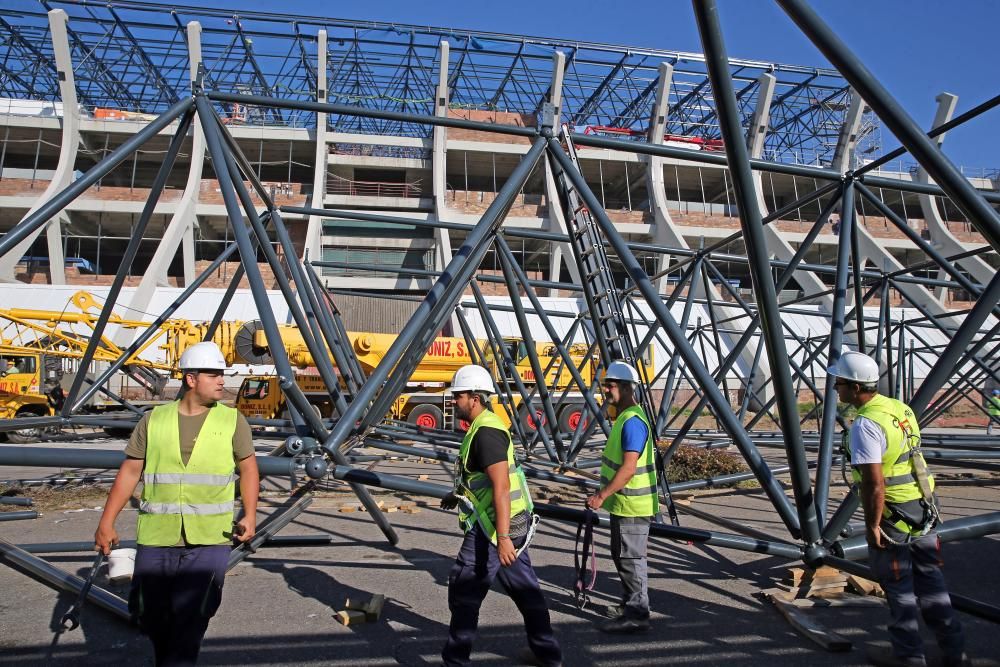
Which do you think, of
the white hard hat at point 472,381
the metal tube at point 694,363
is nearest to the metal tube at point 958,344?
the metal tube at point 694,363

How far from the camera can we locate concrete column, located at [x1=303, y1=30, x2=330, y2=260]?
3028 centimetres

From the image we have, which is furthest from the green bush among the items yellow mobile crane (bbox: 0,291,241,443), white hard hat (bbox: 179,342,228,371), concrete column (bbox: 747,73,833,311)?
concrete column (bbox: 747,73,833,311)

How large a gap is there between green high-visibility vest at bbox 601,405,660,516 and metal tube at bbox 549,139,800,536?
1.64 ft

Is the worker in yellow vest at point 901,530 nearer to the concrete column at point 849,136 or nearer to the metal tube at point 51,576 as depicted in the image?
the metal tube at point 51,576

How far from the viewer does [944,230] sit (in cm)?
3512

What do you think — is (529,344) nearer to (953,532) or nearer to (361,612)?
(361,612)

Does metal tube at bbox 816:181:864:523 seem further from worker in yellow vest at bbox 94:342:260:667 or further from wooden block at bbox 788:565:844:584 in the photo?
worker in yellow vest at bbox 94:342:260:667

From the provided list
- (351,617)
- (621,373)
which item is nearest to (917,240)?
(621,373)

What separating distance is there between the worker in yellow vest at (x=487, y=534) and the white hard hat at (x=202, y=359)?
1.25 meters

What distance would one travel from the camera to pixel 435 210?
1287 inches

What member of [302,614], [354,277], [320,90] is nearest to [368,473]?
[302,614]

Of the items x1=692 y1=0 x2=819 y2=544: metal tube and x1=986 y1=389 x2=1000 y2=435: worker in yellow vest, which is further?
x1=986 y1=389 x2=1000 y2=435: worker in yellow vest

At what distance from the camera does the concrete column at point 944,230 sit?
32.8 metres

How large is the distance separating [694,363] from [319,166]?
3016cm
